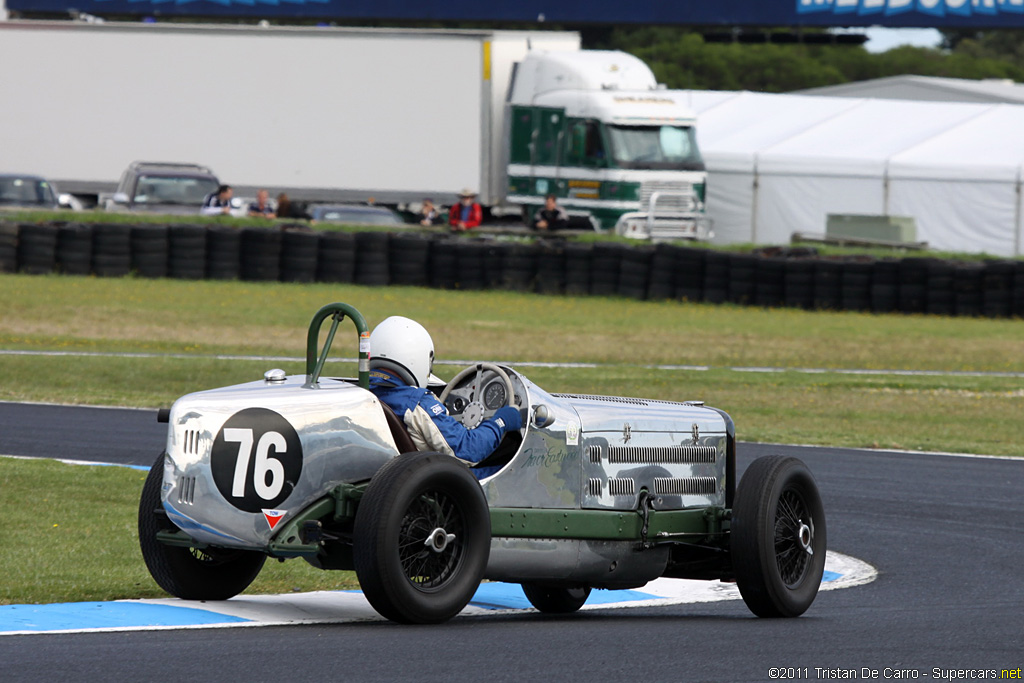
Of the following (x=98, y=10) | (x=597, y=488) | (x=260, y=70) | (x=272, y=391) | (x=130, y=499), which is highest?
(x=98, y=10)

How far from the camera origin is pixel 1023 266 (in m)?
23.4

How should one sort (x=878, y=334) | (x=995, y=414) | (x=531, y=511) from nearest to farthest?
1. (x=531, y=511)
2. (x=995, y=414)
3. (x=878, y=334)

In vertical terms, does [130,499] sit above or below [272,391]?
below

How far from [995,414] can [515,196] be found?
52.5 ft

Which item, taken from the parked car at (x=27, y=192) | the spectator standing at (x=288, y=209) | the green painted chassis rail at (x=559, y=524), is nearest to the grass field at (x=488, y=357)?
the green painted chassis rail at (x=559, y=524)

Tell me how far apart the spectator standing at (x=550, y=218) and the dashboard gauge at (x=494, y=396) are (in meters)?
21.2

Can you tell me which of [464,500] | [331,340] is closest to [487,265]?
[331,340]

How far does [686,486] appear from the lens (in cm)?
680

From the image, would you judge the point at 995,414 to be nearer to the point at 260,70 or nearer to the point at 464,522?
the point at 464,522

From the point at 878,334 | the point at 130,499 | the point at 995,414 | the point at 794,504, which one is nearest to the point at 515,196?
the point at 878,334

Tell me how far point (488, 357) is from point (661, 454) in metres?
12.2

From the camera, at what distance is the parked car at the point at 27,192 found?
28.2m

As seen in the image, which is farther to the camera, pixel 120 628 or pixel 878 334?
pixel 878 334

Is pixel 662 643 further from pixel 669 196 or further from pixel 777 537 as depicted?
pixel 669 196
